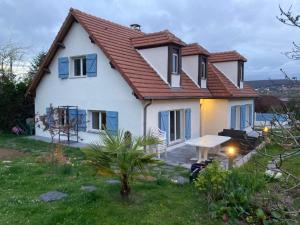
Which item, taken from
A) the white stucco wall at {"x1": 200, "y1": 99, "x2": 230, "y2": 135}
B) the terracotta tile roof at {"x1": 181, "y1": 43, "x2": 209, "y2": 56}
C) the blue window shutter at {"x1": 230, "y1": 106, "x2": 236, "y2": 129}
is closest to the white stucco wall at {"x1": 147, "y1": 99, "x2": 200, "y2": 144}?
the white stucco wall at {"x1": 200, "y1": 99, "x2": 230, "y2": 135}

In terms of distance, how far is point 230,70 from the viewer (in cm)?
2042

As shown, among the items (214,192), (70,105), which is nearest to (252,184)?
(214,192)

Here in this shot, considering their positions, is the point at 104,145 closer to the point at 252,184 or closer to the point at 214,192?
the point at 214,192

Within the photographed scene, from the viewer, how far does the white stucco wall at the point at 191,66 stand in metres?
17.5

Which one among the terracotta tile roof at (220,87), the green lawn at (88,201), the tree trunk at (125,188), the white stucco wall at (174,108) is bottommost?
the green lawn at (88,201)

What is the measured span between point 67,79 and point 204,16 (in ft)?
24.9

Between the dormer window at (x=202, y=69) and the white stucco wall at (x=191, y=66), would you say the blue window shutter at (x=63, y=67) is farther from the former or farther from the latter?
the dormer window at (x=202, y=69)

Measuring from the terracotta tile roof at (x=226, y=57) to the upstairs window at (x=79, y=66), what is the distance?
31.4 feet

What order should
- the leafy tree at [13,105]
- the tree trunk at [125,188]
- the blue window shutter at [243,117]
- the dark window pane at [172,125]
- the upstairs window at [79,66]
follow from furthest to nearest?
the blue window shutter at [243,117]
the leafy tree at [13,105]
the upstairs window at [79,66]
the dark window pane at [172,125]
the tree trunk at [125,188]

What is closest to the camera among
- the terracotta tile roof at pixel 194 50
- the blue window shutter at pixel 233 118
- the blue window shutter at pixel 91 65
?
the blue window shutter at pixel 91 65

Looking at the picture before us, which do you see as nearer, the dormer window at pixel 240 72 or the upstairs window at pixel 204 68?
the upstairs window at pixel 204 68

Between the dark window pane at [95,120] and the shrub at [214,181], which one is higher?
the dark window pane at [95,120]

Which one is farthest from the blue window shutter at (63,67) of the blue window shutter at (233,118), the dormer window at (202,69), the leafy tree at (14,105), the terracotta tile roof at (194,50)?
the blue window shutter at (233,118)

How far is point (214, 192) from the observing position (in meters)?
7.10
